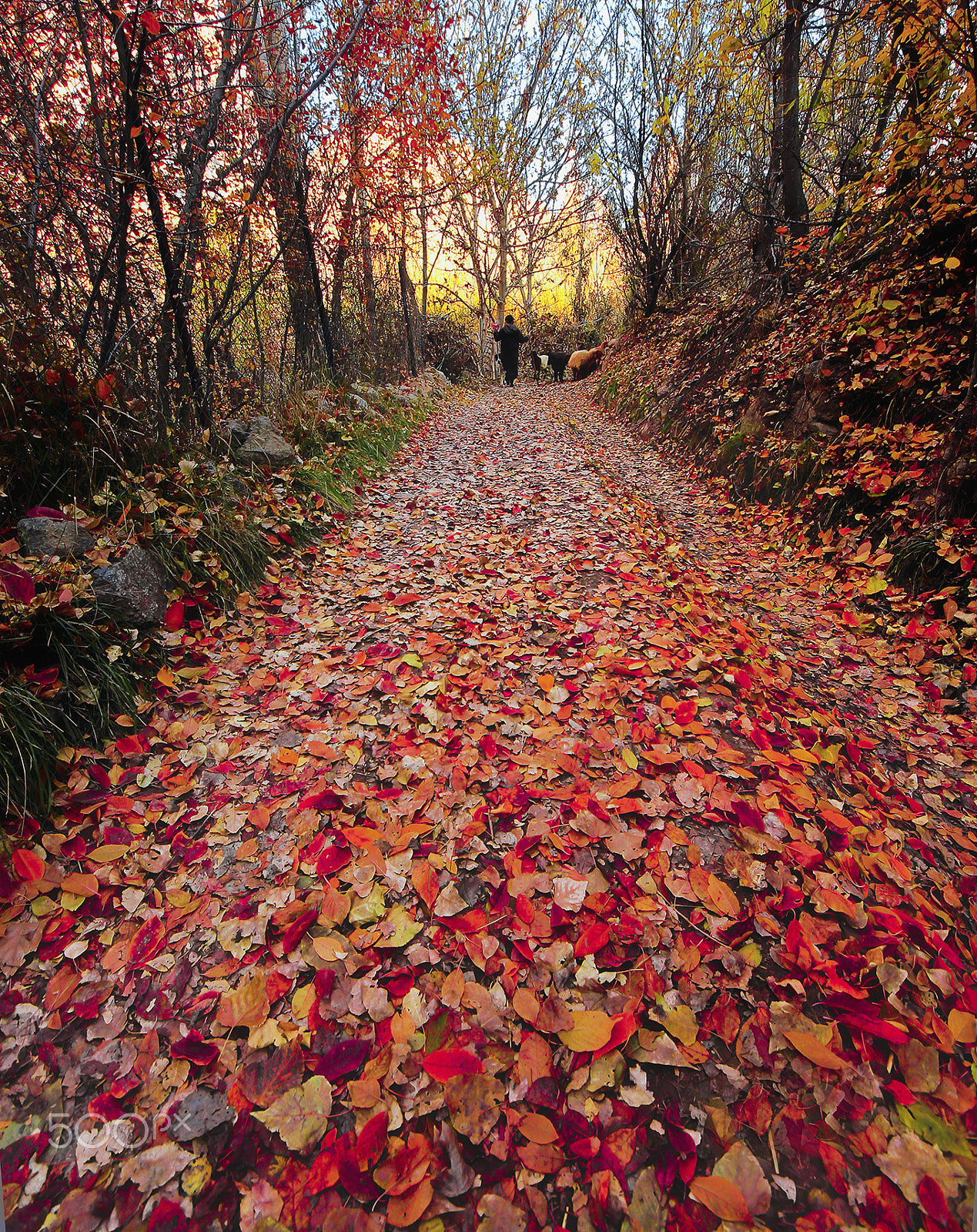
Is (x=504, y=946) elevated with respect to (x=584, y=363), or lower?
lower

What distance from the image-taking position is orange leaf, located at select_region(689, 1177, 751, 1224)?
1.19 metres

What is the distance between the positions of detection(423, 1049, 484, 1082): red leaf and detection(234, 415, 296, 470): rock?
168 inches

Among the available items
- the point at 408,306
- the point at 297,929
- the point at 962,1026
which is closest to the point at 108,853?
the point at 297,929

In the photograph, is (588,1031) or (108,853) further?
(108,853)

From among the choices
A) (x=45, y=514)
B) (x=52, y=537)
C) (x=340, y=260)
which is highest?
(x=340, y=260)

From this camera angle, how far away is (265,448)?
460cm

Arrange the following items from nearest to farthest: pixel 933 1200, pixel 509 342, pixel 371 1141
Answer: pixel 933 1200 → pixel 371 1141 → pixel 509 342

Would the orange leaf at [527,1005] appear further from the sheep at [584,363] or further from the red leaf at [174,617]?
the sheep at [584,363]

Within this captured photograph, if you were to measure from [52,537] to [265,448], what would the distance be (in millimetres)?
2258

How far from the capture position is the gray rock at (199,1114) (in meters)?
1.33

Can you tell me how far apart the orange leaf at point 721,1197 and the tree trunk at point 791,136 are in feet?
25.4

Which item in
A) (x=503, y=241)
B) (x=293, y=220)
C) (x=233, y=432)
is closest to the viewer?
(x=233, y=432)

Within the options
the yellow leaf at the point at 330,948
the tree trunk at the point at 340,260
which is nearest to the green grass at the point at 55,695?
the yellow leaf at the point at 330,948

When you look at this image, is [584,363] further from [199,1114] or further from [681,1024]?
[199,1114]
